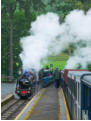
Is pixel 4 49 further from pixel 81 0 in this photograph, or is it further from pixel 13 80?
pixel 81 0

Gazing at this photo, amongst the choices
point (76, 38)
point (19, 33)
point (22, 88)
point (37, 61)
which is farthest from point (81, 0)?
point (22, 88)

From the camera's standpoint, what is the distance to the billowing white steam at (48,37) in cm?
2840

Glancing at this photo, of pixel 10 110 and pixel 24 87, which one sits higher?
pixel 24 87

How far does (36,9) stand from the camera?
159ft

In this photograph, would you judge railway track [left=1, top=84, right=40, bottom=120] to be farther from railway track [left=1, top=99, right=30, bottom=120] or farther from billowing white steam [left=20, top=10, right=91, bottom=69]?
billowing white steam [left=20, top=10, right=91, bottom=69]

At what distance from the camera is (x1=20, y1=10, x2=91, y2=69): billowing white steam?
28.4 meters

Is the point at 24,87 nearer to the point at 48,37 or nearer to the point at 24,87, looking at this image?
the point at 24,87

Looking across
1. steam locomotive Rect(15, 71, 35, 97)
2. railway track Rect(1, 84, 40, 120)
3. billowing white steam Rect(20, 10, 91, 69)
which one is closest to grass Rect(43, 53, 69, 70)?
billowing white steam Rect(20, 10, 91, 69)

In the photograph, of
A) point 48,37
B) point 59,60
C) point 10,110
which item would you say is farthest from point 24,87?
point 59,60

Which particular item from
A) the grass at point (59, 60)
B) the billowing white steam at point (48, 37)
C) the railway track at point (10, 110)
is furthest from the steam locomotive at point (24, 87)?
the grass at point (59, 60)

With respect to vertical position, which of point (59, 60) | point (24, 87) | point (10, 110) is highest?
point (59, 60)

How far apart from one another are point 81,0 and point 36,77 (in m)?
21.2

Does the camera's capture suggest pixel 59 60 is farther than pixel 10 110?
Yes

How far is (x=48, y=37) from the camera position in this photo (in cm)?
3834
